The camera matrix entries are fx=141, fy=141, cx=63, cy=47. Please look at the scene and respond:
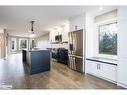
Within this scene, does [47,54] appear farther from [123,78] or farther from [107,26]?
[123,78]

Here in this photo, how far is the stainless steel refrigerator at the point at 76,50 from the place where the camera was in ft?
19.7

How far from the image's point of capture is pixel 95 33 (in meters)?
6.09

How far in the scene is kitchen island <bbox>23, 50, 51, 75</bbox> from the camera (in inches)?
224

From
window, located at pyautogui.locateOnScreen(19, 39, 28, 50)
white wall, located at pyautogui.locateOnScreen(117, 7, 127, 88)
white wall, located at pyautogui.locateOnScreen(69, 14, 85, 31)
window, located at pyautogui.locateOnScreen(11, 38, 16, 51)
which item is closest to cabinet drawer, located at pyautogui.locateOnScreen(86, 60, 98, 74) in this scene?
white wall, located at pyautogui.locateOnScreen(117, 7, 127, 88)

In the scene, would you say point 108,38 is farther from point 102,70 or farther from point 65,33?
point 65,33

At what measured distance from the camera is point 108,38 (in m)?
5.55

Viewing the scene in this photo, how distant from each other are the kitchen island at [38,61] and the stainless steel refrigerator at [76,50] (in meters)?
1.14

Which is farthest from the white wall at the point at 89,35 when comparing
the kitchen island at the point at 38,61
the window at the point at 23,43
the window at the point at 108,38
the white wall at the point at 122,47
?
the window at the point at 23,43

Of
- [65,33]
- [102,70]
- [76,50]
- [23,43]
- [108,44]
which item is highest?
[65,33]

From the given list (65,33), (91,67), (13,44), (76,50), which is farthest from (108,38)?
(13,44)

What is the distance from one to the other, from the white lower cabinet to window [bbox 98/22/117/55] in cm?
75

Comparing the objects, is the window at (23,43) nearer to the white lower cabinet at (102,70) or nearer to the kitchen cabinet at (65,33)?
the kitchen cabinet at (65,33)

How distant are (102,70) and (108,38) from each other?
1.41m
